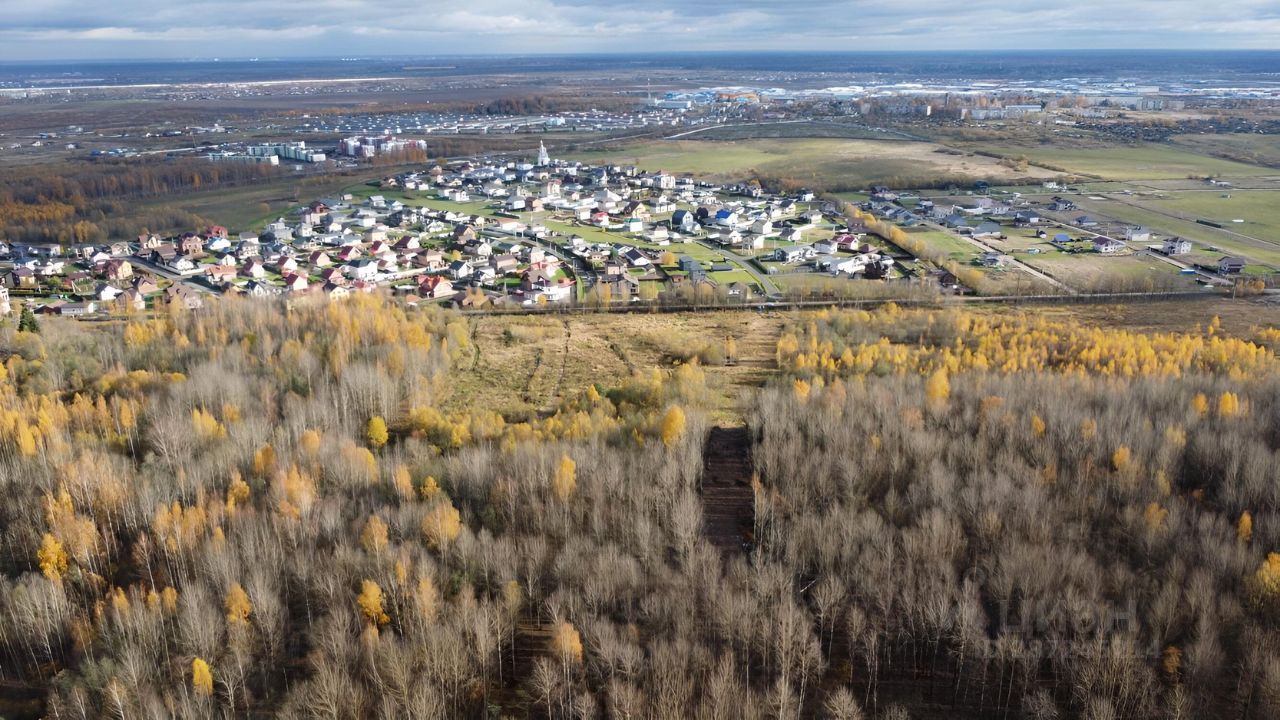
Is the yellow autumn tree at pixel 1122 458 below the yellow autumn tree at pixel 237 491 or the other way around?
the other way around

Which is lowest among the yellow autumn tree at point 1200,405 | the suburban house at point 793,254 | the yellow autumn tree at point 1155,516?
the yellow autumn tree at point 1155,516

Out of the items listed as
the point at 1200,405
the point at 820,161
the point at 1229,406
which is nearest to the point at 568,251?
the point at 1200,405

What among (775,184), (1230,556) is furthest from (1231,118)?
(1230,556)

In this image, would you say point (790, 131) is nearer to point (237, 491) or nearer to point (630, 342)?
point (630, 342)

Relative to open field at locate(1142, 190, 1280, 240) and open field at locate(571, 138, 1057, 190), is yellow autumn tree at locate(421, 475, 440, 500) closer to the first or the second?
open field at locate(1142, 190, 1280, 240)

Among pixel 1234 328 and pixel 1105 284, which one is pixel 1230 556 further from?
pixel 1105 284

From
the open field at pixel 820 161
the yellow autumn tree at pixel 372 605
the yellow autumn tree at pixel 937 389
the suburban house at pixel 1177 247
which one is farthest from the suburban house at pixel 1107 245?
the yellow autumn tree at pixel 372 605

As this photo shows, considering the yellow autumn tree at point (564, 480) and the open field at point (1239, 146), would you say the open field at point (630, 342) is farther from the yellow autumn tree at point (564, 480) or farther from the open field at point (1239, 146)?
the open field at point (1239, 146)
